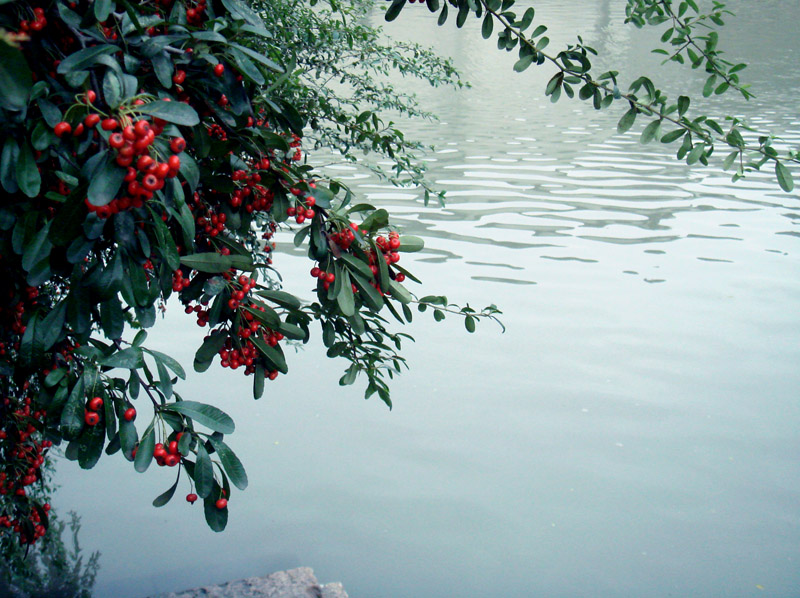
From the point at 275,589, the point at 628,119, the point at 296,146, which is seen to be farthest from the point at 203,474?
the point at 275,589

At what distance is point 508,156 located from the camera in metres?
10.6

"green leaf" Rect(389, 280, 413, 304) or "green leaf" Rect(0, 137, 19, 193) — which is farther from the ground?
"green leaf" Rect(0, 137, 19, 193)

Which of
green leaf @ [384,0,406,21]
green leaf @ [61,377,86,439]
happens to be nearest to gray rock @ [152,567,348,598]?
green leaf @ [61,377,86,439]

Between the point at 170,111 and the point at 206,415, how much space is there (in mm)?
503

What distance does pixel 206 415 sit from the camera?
1237 millimetres

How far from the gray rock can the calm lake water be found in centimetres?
24

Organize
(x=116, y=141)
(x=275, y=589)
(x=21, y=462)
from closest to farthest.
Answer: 1. (x=116, y=141)
2. (x=21, y=462)
3. (x=275, y=589)

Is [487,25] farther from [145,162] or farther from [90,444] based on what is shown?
[90,444]

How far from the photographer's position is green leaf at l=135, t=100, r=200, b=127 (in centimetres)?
96

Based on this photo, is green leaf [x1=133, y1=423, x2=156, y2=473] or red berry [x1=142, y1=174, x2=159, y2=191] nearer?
red berry [x1=142, y1=174, x2=159, y2=191]

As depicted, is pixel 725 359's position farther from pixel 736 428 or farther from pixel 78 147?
pixel 78 147

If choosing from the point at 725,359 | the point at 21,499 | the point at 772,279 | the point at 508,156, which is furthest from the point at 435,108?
the point at 21,499

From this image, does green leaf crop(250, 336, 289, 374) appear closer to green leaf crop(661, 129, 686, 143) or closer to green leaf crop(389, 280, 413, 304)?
green leaf crop(389, 280, 413, 304)

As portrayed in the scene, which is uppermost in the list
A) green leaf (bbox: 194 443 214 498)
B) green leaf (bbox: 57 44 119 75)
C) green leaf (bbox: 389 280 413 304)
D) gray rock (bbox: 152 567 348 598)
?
green leaf (bbox: 57 44 119 75)
